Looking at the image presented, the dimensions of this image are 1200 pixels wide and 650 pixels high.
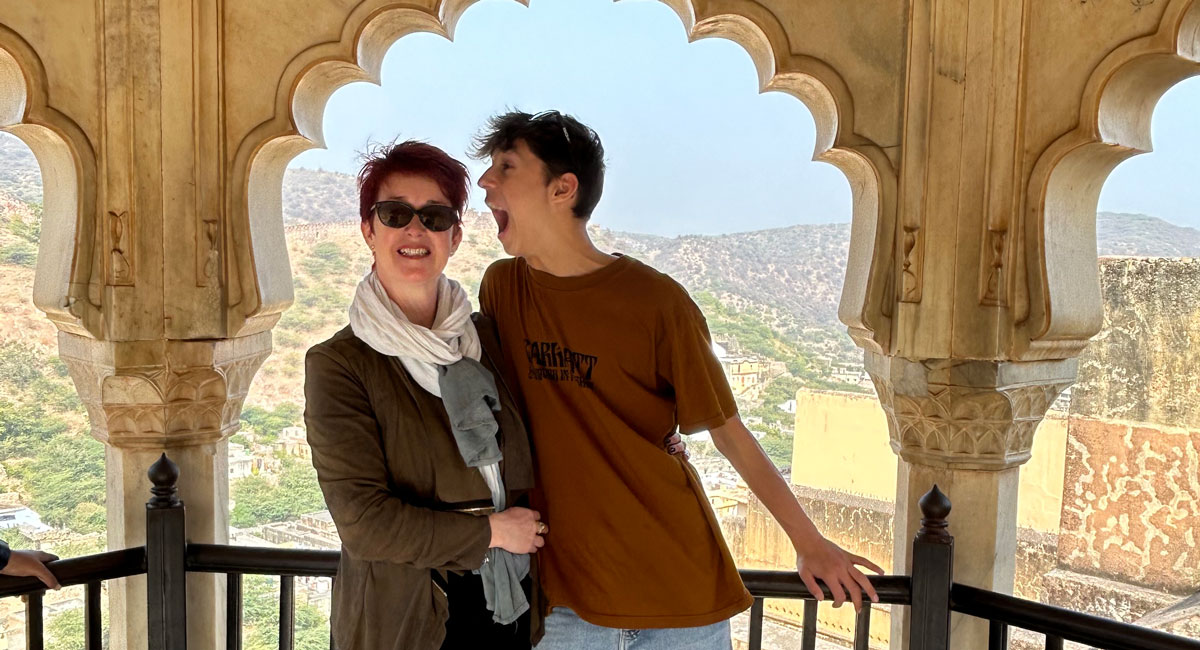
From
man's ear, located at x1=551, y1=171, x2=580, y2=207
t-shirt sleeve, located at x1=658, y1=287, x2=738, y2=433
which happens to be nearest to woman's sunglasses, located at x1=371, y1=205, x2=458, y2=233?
man's ear, located at x1=551, y1=171, x2=580, y2=207

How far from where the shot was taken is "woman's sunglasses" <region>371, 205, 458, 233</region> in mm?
1741

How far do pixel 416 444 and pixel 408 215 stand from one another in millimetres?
412

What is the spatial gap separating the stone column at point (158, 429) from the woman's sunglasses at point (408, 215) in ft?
5.09

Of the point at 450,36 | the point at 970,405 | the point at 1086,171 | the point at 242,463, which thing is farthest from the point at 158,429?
the point at 242,463

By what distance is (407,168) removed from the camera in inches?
69.6

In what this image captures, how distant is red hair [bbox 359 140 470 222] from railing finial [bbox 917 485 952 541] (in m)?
1.37

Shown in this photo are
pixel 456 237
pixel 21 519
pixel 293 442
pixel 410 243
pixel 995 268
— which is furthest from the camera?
pixel 293 442

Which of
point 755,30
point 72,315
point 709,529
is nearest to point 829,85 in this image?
point 755,30

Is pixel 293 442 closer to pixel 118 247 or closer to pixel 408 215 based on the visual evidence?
pixel 118 247

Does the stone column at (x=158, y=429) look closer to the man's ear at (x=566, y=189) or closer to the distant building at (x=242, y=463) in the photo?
the man's ear at (x=566, y=189)

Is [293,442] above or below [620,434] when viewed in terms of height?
below

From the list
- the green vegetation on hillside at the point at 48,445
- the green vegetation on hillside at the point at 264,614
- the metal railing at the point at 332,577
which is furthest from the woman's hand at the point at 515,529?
the green vegetation on hillside at the point at 264,614

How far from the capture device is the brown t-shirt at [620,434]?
1784 millimetres

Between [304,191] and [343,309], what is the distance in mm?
2137
